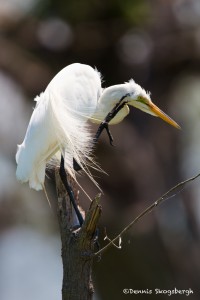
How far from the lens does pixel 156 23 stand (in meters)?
8.97

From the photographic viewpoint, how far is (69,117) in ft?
12.1

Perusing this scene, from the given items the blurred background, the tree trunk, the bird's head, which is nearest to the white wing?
the bird's head

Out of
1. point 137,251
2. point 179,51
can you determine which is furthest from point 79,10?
point 137,251

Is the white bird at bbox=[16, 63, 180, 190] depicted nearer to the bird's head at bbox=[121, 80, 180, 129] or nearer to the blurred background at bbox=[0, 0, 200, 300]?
the bird's head at bbox=[121, 80, 180, 129]

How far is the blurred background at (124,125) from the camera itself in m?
8.23

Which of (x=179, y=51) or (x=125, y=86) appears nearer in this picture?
(x=125, y=86)

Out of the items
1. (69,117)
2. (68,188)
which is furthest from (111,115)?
(68,188)

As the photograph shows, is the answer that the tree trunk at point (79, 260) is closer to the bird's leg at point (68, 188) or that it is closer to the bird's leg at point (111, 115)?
the bird's leg at point (68, 188)

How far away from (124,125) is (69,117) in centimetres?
520

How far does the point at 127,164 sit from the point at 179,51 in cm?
127

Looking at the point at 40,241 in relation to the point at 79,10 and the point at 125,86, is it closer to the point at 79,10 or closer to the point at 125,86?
the point at 79,10

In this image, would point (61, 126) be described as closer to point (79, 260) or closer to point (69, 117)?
point (69, 117)

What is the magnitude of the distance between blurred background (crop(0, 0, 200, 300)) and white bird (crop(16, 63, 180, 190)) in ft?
13.1

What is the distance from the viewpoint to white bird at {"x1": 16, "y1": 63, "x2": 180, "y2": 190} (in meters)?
A: 3.58
